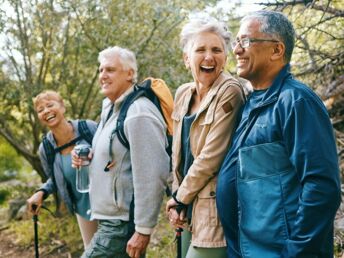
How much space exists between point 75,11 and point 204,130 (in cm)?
443

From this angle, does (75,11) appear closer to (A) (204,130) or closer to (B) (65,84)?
(B) (65,84)

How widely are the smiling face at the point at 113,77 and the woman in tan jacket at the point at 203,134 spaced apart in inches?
20.2

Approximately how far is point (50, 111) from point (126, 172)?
42.1 inches

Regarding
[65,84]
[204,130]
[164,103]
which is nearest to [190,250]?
[204,130]

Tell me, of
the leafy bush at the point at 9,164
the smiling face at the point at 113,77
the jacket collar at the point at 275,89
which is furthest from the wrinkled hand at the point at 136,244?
the leafy bush at the point at 9,164

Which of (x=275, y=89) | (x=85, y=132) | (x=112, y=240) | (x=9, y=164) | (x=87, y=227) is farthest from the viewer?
(x=9, y=164)

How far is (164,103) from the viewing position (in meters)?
2.94

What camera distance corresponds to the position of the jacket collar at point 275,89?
1.93m

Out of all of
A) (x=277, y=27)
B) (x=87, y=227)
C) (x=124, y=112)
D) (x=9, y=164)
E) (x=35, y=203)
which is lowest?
(x=9, y=164)

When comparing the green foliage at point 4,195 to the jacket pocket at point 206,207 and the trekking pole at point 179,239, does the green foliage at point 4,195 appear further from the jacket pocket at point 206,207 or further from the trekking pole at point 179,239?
the jacket pocket at point 206,207

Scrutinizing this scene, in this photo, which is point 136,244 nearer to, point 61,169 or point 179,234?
point 179,234

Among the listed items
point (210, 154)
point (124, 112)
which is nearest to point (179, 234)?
point (210, 154)

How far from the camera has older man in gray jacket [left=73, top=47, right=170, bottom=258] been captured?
8.79ft

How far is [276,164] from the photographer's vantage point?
6.11ft
